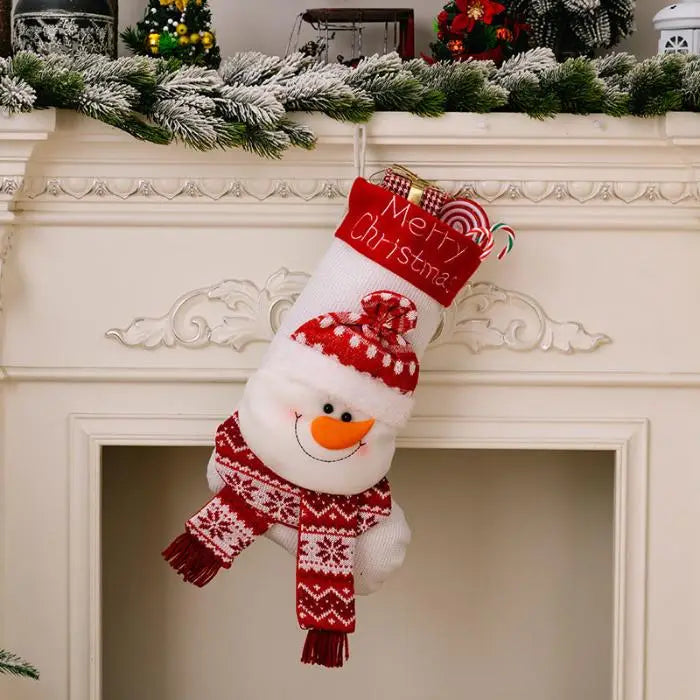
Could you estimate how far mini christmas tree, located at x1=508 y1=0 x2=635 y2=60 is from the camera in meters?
1.35

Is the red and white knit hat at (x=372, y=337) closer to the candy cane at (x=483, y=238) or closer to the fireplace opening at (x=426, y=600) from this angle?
the candy cane at (x=483, y=238)

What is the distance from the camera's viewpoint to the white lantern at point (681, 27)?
130 cm

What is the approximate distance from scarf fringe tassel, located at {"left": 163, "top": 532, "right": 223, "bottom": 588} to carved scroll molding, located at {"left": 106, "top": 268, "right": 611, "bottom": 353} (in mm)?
261

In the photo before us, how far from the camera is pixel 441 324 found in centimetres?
133

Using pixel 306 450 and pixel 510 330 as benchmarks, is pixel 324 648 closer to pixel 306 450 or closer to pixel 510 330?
pixel 306 450

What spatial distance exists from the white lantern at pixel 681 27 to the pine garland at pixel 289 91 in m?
0.08

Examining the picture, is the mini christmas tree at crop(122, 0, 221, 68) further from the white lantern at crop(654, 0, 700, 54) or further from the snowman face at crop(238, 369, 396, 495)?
the white lantern at crop(654, 0, 700, 54)

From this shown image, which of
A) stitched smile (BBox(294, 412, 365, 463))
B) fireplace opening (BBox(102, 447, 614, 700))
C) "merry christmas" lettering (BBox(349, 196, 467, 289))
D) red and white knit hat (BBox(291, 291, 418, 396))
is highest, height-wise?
"merry christmas" lettering (BBox(349, 196, 467, 289))

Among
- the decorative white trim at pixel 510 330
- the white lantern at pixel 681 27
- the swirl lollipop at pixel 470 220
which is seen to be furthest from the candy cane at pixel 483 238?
the white lantern at pixel 681 27

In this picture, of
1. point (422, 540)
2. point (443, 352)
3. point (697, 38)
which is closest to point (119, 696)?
point (422, 540)

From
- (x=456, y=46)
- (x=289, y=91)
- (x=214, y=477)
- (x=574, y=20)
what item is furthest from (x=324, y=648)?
(x=574, y=20)

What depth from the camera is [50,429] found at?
4.47ft

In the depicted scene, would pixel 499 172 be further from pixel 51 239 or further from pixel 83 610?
pixel 83 610

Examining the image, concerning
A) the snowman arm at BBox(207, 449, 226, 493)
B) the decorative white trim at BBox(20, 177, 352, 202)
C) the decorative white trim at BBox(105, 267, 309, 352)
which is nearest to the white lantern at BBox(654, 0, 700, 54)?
the decorative white trim at BBox(20, 177, 352, 202)
